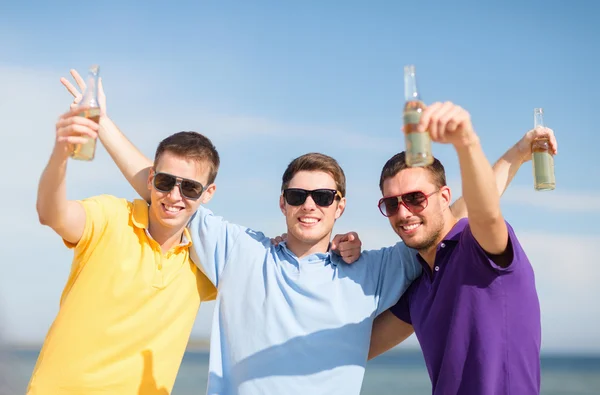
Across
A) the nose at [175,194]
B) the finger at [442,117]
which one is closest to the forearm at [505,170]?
the finger at [442,117]

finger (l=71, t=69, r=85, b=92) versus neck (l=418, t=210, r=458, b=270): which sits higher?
finger (l=71, t=69, r=85, b=92)

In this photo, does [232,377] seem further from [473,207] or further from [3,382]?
[3,382]

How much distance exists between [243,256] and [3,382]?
30.1ft

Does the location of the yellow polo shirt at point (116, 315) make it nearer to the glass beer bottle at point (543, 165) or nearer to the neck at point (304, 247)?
the neck at point (304, 247)

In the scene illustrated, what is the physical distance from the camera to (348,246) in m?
5.11

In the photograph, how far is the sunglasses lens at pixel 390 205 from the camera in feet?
16.4

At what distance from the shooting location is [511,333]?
4.42 m

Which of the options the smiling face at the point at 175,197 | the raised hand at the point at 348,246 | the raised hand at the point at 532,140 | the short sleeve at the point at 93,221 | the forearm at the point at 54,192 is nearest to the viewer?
the forearm at the point at 54,192

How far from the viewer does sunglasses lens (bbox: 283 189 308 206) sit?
5152 millimetres

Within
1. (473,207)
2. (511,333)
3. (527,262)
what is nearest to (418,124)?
(473,207)

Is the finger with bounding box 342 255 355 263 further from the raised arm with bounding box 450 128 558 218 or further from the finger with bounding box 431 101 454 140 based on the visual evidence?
the finger with bounding box 431 101 454 140

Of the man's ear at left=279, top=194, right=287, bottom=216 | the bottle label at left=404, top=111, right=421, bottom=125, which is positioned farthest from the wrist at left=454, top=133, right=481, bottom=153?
the man's ear at left=279, top=194, right=287, bottom=216

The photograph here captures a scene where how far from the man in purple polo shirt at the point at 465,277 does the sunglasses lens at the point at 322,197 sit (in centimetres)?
42

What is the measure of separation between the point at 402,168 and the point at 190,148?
165 centimetres
